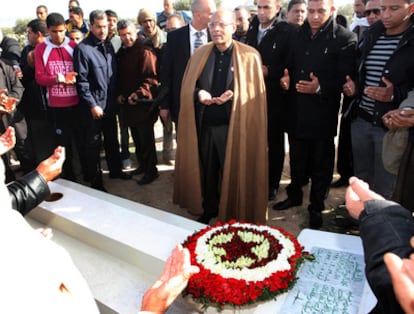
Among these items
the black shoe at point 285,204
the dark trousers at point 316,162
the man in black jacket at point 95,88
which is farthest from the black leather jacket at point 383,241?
the man in black jacket at point 95,88

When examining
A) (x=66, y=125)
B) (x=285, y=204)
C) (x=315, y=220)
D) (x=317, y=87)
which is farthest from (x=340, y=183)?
(x=66, y=125)

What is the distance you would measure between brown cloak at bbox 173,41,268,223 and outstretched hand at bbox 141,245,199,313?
1.97 m

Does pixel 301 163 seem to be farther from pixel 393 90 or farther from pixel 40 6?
pixel 40 6

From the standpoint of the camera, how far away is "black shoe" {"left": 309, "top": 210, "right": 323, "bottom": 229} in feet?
12.7

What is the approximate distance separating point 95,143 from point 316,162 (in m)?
2.88

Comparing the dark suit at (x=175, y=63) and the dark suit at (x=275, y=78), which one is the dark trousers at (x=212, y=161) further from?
the dark suit at (x=275, y=78)

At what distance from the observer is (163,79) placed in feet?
14.1

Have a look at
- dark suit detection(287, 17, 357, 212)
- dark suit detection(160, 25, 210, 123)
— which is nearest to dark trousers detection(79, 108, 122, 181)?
dark suit detection(160, 25, 210, 123)

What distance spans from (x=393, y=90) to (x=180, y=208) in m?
2.69

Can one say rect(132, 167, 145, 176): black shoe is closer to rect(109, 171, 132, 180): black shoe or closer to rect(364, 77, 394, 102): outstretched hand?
rect(109, 171, 132, 180): black shoe

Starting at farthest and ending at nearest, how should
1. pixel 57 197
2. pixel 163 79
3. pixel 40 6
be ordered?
pixel 40 6
pixel 163 79
pixel 57 197

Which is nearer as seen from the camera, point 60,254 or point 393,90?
point 60,254

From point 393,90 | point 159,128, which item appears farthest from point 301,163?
point 159,128

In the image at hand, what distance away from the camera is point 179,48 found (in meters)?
4.19
